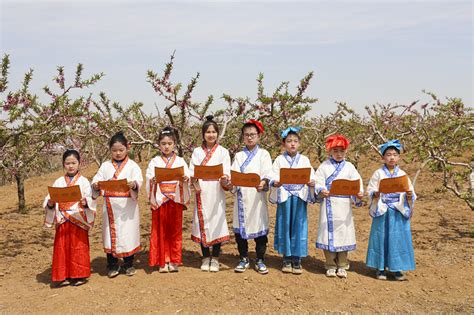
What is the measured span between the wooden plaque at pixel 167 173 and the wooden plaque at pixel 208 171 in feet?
0.57

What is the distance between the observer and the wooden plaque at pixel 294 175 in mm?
4477

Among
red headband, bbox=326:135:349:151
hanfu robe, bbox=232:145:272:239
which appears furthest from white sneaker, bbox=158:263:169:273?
red headband, bbox=326:135:349:151

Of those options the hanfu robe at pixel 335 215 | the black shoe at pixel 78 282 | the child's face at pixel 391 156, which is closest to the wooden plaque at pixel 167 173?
the black shoe at pixel 78 282

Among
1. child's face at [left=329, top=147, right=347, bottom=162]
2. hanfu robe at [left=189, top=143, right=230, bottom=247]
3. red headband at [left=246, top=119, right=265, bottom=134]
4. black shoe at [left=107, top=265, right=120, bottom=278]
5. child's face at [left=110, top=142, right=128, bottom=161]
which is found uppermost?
red headband at [left=246, top=119, right=265, bottom=134]

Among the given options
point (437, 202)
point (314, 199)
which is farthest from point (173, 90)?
point (437, 202)

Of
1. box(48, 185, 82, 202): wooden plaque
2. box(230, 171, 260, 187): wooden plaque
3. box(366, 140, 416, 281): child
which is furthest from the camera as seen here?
box(366, 140, 416, 281): child

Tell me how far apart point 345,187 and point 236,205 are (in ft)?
4.08

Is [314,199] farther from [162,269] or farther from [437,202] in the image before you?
[437,202]

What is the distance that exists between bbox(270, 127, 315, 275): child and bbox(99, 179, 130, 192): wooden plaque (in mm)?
1631

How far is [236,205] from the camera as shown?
479 centimetres

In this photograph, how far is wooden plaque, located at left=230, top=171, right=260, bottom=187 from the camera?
444cm

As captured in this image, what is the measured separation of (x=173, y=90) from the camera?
5348mm

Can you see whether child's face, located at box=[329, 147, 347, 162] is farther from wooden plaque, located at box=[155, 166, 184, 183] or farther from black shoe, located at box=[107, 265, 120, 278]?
black shoe, located at box=[107, 265, 120, 278]

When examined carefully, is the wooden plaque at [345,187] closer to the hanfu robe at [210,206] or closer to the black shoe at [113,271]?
the hanfu robe at [210,206]
